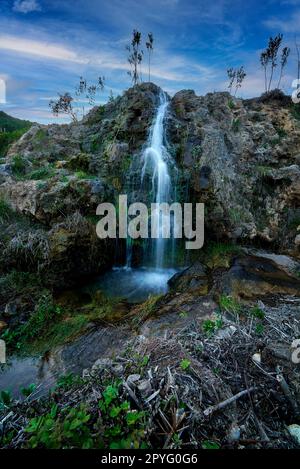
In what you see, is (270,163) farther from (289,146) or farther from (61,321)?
(61,321)

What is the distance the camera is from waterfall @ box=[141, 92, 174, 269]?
7.39 meters

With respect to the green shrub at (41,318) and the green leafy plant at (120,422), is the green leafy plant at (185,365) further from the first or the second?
the green shrub at (41,318)

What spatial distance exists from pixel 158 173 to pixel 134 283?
3409 millimetres

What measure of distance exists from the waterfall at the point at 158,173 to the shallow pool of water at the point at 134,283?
17.7 inches

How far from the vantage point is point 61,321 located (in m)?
4.77

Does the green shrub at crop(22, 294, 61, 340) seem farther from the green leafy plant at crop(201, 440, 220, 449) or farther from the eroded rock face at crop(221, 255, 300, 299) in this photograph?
the green leafy plant at crop(201, 440, 220, 449)

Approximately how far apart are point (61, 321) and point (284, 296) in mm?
4125

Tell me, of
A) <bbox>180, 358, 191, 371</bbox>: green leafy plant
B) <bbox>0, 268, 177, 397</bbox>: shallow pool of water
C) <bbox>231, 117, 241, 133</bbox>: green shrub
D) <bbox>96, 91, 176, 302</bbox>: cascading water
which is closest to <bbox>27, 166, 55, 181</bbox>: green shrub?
<bbox>96, 91, 176, 302</bbox>: cascading water

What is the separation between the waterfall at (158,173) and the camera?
24.2ft

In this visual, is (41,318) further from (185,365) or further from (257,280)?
(257,280)

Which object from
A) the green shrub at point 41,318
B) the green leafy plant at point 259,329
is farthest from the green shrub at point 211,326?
the green shrub at point 41,318
